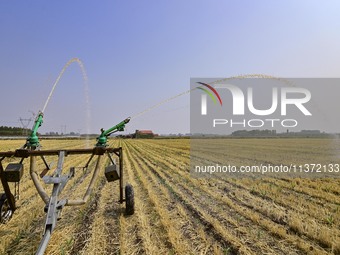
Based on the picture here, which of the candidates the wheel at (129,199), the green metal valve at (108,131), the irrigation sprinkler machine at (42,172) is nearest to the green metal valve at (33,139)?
the irrigation sprinkler machine at (42,172)

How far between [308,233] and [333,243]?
0.60 metres

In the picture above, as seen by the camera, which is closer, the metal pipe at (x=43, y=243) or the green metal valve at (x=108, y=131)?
the metal pipe at (x=43, y=243)

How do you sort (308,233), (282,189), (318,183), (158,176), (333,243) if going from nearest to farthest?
(333,243) → (308,233) → (282,189) → (318,183) → (158,176)

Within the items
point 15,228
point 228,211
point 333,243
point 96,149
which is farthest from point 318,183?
point 15,228

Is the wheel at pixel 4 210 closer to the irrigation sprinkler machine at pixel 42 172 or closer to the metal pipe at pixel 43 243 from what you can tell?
the irrigation sprinkler machine at pixel 42 172

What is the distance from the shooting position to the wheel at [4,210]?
18.5ft

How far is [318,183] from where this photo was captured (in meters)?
10.8

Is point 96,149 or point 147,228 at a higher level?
point 96,149

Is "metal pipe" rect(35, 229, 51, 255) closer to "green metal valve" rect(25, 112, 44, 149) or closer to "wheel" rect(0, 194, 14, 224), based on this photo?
"green metal valve" rect(25, 112, 44, 149)

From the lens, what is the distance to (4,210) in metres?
5.79

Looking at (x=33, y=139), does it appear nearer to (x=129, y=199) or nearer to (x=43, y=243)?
(x=129, y=199)

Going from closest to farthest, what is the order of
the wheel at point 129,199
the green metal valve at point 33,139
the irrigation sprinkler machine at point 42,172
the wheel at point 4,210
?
the irrigation sprinkler machine at point 42,172, the green metal valve at point 33,139, the wheel at point 4,210, the wheel at point 129,199

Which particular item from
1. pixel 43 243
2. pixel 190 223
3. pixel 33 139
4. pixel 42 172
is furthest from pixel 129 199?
pixel 43 243

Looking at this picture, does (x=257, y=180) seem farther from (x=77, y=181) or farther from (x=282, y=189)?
(x=77, y=181)
